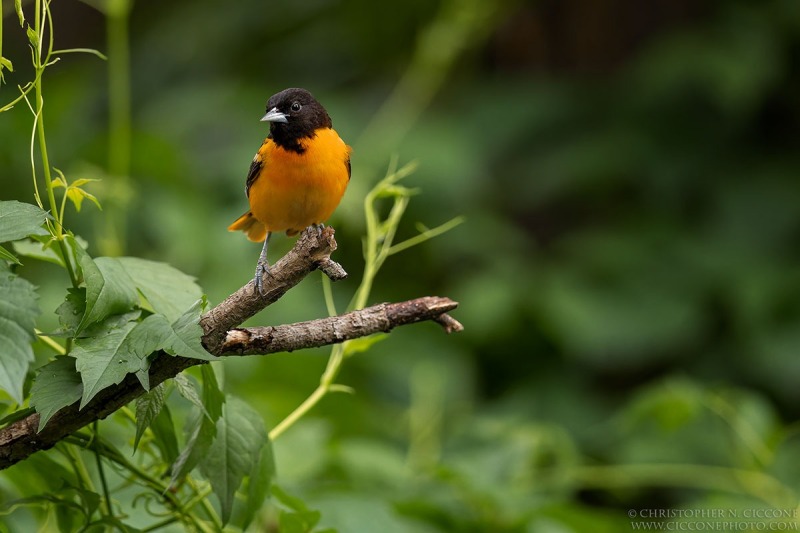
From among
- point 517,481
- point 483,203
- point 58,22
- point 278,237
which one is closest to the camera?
point 517,481

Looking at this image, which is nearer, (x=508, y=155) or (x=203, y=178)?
(x=203, y=178)

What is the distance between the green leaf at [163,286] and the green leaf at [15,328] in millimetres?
247

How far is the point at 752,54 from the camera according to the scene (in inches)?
185

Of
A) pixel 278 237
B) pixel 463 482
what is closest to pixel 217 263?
pixel 278 237

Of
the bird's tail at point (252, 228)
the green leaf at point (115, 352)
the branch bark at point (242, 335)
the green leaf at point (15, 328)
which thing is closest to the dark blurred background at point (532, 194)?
the bird's tail at point (252, 228)

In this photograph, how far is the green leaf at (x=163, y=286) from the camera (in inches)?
56.5

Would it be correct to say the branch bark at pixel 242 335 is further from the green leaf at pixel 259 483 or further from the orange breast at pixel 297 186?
the orange breast at pixel 297 186

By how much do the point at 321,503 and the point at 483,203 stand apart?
10.5 ft

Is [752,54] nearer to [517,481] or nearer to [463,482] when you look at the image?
[517,481]

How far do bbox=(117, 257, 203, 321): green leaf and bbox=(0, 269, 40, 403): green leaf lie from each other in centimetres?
25

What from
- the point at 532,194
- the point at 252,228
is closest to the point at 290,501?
the point at 252,228

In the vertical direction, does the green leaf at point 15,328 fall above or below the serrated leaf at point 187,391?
above

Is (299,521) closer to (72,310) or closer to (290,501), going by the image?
(290,501)

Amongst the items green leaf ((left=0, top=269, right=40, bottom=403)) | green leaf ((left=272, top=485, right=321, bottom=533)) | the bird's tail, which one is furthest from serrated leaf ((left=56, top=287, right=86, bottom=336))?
the bird's tail
